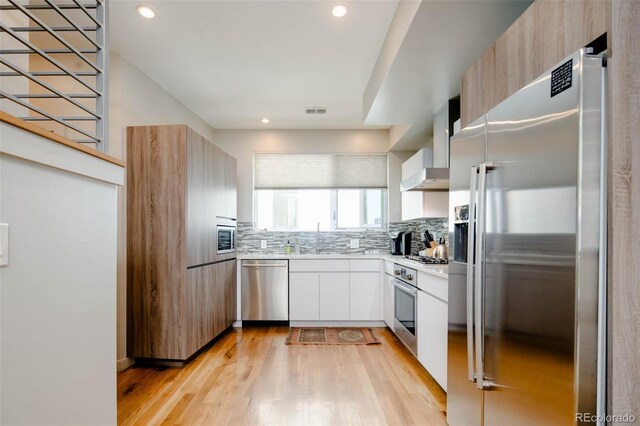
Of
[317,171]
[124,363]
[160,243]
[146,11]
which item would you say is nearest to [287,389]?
[124,363]

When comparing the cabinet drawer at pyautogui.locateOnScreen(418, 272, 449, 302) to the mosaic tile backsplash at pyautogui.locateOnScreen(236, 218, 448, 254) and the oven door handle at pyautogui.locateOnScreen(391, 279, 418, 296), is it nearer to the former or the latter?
the oven door handle at pyautogui.locateOnScreen(391, 279, 418, 296)

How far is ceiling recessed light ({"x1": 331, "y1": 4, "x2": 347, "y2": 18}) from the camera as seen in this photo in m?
2.50

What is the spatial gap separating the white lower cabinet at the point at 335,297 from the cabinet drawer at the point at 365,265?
5.5 inches

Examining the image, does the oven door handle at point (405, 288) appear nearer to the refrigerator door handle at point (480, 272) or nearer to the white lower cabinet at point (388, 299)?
the white lower cabinet at point (388, 299)

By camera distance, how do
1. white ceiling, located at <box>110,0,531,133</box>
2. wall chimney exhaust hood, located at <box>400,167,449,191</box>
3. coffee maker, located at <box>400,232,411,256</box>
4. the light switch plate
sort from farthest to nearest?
coffee maker, located at <box>400,232,411,256</box> → wall chimney exhaust hood, located at <box>400,167,449,191</box> → white ceiling, located at <box>110,0,531,133</box> → the light switch plate

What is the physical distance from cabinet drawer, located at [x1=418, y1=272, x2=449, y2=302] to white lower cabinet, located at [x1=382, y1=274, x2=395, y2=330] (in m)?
1.10

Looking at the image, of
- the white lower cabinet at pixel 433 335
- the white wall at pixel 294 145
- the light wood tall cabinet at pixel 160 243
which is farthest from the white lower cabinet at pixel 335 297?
the light wood tall cabinet at pixel 160 243

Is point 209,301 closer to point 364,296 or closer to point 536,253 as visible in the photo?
point 364,296

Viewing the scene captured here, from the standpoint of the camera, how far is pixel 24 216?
107 centimetres

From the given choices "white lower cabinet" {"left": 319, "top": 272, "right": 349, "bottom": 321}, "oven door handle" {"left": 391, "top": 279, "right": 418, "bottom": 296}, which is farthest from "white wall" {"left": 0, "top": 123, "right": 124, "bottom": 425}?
"white lower cabinet" {"left": 319, "top": 272, "right": 349, "bottom": 321}

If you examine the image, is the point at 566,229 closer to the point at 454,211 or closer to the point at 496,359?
the point at 496,359

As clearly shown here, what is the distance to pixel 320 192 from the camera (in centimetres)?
553

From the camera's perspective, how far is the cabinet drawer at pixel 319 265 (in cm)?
468

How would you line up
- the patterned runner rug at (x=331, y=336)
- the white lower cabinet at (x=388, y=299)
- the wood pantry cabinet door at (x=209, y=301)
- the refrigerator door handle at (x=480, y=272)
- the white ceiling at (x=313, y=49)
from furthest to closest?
the white lower cabinet at (x=388, y=299) → the patterned runner rug at (x=331, y=336) → the wood pantry cabinet door at (x=209, y=301) → the white ceiling at (x=313, y=49) → the refrigerator door handle at (x=480, y=272)
